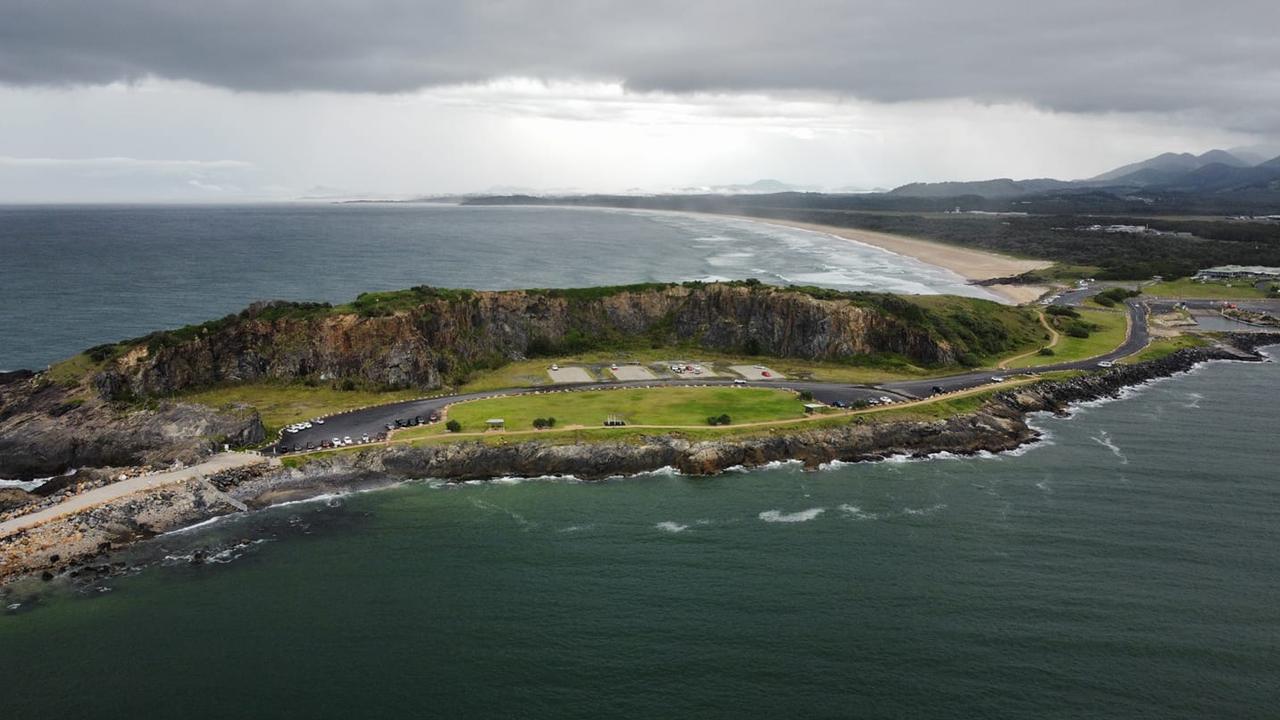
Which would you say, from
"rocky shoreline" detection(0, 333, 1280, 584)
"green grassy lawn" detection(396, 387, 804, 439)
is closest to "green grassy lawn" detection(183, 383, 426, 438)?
"green grassy lawn" detection(396, 387, 804, 439)

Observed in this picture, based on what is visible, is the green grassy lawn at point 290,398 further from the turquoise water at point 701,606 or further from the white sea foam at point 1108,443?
the white sea foam at point 1108,443

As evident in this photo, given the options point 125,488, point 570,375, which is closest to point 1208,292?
point 570,375

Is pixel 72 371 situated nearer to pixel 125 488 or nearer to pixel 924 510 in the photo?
pixel 125 488

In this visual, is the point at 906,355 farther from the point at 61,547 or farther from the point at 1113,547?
the point at 61,547

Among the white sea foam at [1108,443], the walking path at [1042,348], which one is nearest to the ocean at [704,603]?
the white sea foam at [1108,443]

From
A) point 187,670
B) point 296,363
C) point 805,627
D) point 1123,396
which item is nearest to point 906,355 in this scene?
point 1123,396

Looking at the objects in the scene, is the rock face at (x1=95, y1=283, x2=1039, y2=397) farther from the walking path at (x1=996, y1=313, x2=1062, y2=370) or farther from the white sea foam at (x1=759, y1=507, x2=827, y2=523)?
the white sea foam at (x1=759, y1=507, x2=827, y2=523)
